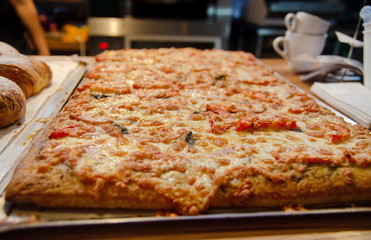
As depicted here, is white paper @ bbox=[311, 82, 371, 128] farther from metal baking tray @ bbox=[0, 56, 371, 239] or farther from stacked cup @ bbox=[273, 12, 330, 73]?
metal baking tray @ bbox=[0, 56, 371, 239]

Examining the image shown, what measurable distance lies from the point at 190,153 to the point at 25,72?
1174mm

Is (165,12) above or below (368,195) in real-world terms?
above

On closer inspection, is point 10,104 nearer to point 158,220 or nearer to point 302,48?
point 158,220

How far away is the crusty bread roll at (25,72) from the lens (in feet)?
5.46

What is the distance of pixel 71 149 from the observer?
1.09m

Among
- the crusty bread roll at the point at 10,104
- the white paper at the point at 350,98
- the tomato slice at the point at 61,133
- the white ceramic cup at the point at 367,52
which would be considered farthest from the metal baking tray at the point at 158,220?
the white ceramic cup at the point at 367,52

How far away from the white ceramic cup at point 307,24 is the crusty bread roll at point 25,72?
185cm

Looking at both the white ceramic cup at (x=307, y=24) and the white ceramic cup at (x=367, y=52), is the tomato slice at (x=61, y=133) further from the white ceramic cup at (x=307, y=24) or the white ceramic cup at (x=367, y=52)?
the white ceramic cup at (x=307, y=24)

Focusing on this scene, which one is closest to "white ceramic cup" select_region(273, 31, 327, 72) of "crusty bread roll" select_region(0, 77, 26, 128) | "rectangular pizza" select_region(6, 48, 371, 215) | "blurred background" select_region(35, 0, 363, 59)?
"rectangular pizza" select_region(6, 48, 371, 215)

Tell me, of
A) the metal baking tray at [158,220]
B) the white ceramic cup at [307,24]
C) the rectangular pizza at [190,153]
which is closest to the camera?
the metal baking tray at [158,220]

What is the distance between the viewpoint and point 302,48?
2.34 metres

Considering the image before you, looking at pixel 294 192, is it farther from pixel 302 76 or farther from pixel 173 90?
pixel 302 76

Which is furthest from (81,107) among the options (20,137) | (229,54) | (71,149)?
(229,54)

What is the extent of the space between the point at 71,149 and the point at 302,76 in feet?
6.29
